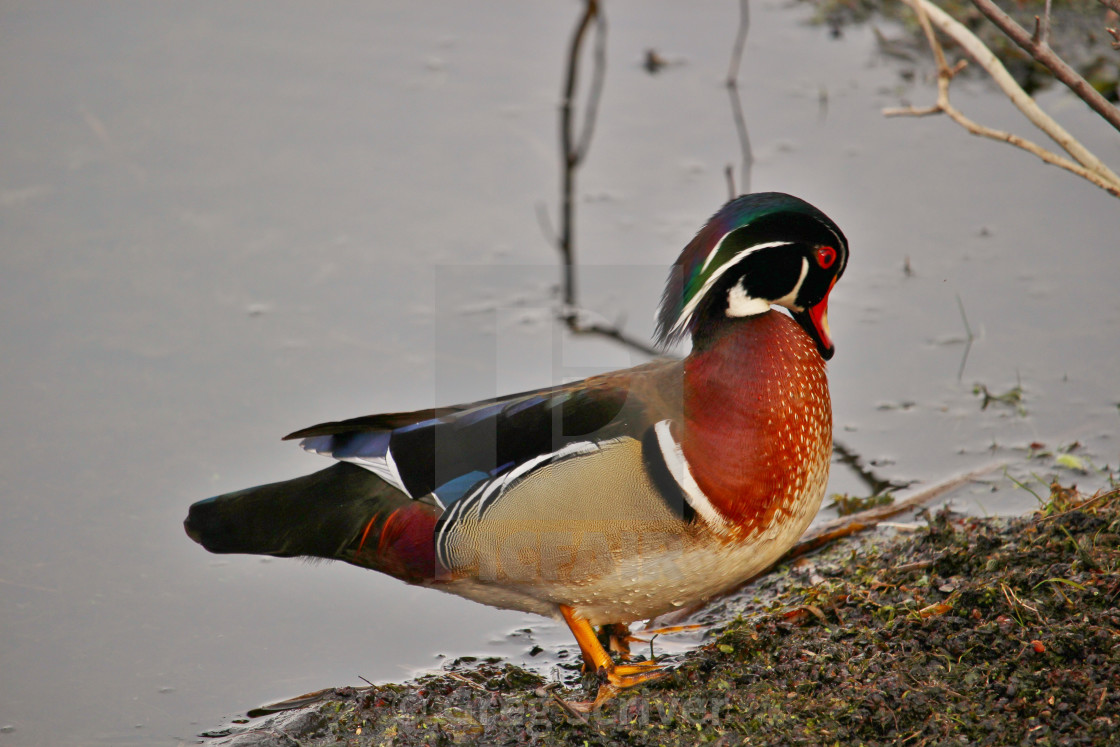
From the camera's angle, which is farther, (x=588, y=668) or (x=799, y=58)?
(x=799, y=58)

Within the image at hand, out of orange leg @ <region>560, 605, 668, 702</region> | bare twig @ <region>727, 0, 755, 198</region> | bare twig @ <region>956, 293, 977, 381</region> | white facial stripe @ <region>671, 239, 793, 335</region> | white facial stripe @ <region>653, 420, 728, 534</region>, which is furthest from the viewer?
bare twig @ <region>727, 0, 755, 198</region>

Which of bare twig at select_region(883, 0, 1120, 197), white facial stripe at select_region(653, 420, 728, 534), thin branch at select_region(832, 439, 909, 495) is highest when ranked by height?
bare twig at select_region(883, 0, 1120, 197)

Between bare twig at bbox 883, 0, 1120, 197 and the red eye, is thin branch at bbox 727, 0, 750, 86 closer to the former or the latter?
bare twig at bbox 883, 0, 1120, 197

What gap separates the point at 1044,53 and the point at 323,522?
8.63 ft

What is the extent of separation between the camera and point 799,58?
26.9ft

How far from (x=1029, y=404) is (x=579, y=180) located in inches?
114

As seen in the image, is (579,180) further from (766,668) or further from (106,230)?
(766,668)

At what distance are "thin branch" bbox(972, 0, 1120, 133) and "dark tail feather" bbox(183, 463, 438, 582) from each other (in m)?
2.27

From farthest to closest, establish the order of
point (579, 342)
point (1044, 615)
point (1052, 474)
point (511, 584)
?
point (579, 342) < point (1052, 474) < point (511, 584) < point (1044, 615)

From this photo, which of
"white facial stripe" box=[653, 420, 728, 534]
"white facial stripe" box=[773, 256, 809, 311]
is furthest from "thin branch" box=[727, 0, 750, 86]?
"white facial stripe" box=[653, 420, 728, 534]

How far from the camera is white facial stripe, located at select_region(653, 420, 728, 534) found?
12.0ft

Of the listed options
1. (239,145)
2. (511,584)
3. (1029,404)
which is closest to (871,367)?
(1029,404)

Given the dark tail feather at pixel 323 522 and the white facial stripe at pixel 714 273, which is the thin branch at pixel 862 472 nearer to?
the white facial stripe at pixel 714 273

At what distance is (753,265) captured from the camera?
379 centimetres
